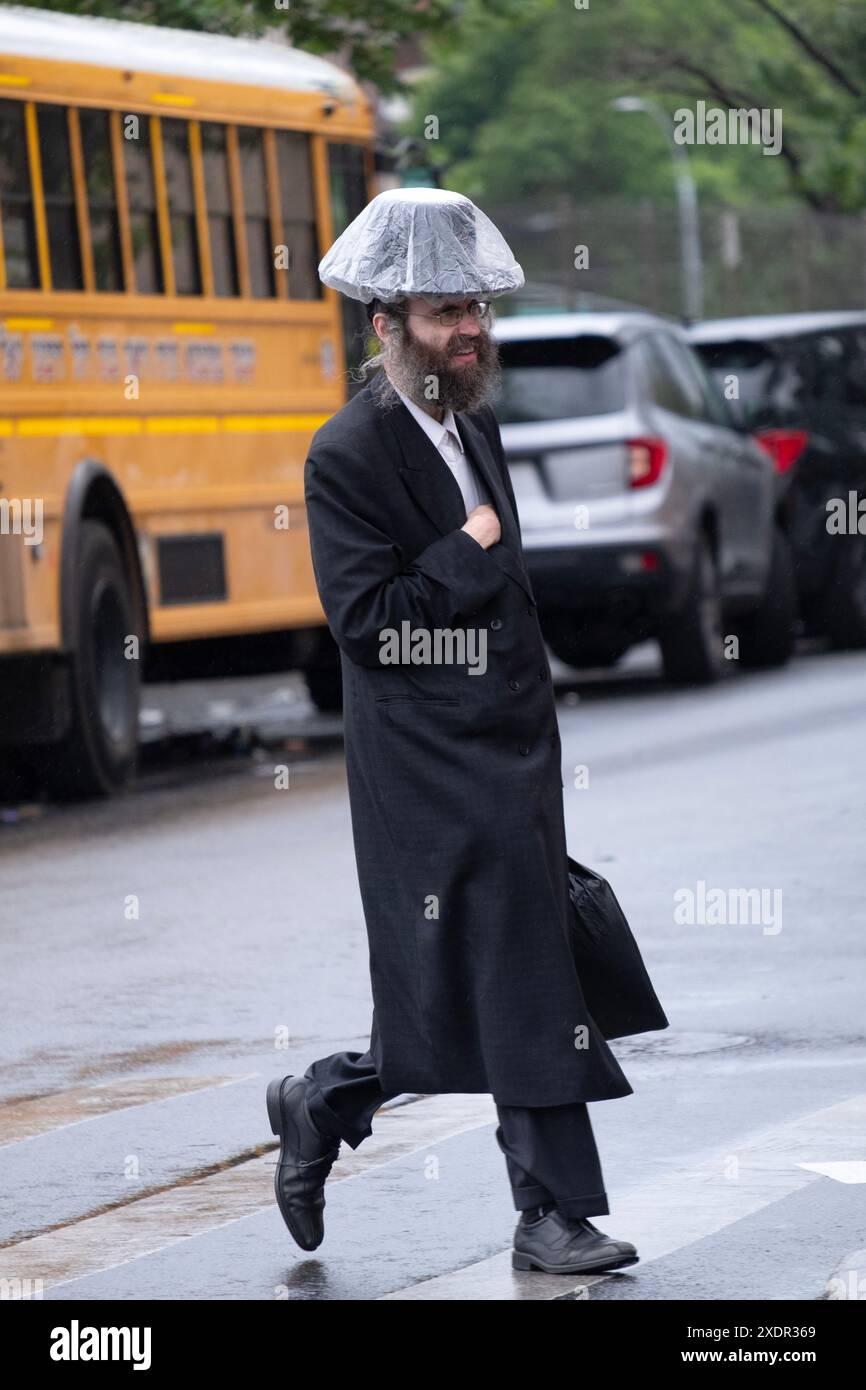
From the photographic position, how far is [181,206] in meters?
14.7

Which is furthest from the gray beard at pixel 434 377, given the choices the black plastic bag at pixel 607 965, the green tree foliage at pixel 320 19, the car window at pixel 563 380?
the green tree foliage at pixel 320 19

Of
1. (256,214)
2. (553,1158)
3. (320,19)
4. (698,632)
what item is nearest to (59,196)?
(256,214)

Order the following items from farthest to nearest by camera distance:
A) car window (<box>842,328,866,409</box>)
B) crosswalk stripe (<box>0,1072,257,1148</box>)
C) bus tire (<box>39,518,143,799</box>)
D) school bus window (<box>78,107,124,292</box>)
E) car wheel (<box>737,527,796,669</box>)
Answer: car window (<box>842,328,866,409</box>) → car wheel (<box>737,527,796,669</box>) → school bus window (<box>78,107,124,292</box>) → bus tire (<box>39,518,143,799</box>) → crosswalk stripe (<box>0,1072,257,1148</box>)

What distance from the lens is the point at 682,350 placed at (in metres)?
17.1

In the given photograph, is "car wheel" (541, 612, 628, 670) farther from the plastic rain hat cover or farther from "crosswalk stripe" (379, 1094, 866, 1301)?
the plastic rain hat cover

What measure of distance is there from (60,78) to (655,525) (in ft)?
13.4

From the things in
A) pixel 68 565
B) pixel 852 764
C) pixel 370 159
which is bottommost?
pixel 852 764

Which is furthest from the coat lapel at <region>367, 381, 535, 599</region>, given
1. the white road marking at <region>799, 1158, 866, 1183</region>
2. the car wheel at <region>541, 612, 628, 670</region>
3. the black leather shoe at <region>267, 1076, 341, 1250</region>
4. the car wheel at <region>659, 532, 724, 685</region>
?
the car wheel at <region>541, 612, 628, 670</region>

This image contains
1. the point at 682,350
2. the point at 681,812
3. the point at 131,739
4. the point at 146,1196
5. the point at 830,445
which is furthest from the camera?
the point at 830,445

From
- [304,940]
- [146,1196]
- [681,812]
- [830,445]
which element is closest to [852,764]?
[681,812]

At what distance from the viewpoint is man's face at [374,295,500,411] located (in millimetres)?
5270

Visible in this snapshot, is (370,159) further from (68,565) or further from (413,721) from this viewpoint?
(413,721)

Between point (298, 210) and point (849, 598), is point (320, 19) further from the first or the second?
point (849, 598)

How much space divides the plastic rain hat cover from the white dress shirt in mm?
224
